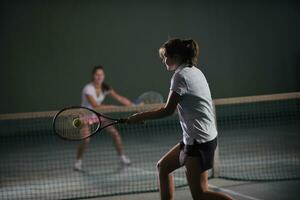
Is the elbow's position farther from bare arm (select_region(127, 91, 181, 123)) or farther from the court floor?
the court floor

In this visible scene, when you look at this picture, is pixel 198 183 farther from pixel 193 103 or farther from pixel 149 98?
pixel 149 98

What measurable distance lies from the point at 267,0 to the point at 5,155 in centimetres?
961

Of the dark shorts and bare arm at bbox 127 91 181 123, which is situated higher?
bare arm at bbox 127 91 181 123

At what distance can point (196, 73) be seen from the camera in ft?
12.6

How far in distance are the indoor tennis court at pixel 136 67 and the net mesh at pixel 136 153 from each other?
0.06 metres

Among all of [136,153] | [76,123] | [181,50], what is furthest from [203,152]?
[136,153]

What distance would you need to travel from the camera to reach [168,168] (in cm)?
403

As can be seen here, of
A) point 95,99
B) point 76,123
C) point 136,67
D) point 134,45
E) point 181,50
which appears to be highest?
point 181,50

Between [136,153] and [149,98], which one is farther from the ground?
[149,98]

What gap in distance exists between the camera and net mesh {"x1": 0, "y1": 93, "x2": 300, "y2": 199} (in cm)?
659

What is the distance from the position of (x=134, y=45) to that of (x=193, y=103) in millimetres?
11096

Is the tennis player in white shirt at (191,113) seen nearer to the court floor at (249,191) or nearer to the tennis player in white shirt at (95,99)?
the court floor at (249,191)

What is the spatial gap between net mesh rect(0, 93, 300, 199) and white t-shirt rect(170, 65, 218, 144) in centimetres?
227

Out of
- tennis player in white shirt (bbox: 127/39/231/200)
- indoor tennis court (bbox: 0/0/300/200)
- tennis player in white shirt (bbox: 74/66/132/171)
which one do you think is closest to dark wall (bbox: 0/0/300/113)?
indoor tennis court (bbox: 0/0/300/200)
